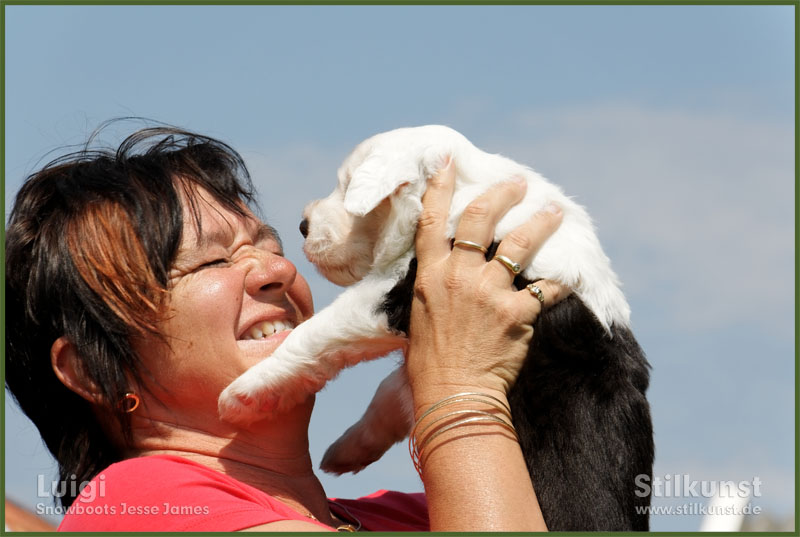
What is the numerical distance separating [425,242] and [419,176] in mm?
263

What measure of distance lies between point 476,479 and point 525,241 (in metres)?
0.82

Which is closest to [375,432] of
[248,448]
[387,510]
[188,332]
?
[387,510]

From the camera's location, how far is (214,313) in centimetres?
302

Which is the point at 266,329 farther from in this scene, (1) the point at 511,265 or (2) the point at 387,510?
(1) the point at 511,265

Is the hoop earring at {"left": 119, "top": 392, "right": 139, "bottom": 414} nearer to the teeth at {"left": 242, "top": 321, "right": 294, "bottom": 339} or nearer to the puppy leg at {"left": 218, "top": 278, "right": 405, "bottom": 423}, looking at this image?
the puppy leg at {"left": 218, "top": 278, "right": 405, "bottom": 423}

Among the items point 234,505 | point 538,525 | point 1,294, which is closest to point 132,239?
point 1,294

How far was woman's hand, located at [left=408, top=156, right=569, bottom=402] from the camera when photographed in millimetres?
2719

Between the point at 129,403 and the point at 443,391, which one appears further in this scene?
the point at 129,403

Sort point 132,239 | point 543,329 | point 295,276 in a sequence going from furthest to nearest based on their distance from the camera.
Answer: point 295,276 → point 132,239 → point 543,329

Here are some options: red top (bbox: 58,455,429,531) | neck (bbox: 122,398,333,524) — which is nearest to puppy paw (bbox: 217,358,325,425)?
neck (bbox: 122,398,333,524)

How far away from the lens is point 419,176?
10.2 ft

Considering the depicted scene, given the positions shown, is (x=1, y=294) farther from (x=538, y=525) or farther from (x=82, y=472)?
(x=538, y=525)

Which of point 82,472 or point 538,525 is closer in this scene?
point 538,525

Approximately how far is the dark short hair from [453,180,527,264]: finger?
0.98 meters
